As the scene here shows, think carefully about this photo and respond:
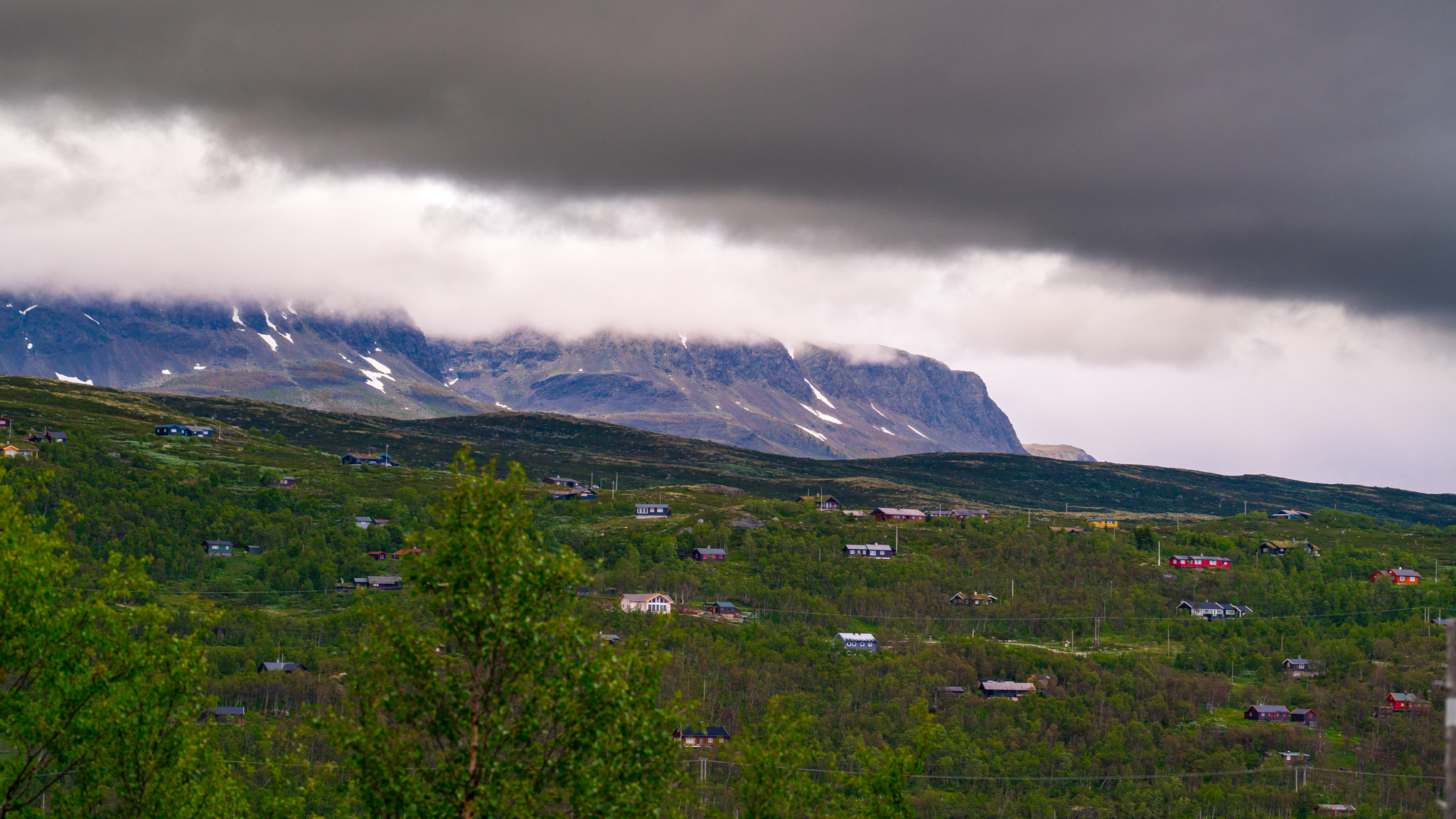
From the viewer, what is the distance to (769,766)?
5253 cm

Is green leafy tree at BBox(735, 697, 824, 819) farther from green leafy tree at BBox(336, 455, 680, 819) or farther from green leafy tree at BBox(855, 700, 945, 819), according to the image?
green leafy tree at BBox(336, 455, 680, 819)

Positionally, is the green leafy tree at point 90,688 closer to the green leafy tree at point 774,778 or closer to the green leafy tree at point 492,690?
the green leafy tree at point 492,690

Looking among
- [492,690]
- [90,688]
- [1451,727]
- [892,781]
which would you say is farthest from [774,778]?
[1451,727]

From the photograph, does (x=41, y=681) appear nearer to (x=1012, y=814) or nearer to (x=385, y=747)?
(x=385, y=747)

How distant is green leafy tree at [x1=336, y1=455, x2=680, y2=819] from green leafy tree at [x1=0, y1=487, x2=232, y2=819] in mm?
8505

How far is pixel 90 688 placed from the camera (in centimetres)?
4272

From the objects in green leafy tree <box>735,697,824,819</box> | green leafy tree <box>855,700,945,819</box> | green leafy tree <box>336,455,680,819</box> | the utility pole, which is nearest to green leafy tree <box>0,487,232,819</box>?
green leafy tree <box>336,455,680,819</box>

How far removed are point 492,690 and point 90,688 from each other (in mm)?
14332

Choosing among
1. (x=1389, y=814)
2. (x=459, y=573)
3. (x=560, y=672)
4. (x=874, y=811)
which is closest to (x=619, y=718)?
(x=560, y=672)

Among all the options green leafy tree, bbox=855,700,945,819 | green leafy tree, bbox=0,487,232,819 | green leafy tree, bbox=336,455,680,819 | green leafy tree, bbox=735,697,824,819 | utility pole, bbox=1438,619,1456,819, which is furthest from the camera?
green leafy tree, bbox=855,700,945,819

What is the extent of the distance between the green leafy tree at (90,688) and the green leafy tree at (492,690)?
8.51m

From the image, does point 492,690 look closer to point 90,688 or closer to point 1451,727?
point 90,688

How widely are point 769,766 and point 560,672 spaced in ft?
50.3

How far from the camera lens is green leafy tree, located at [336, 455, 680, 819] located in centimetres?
3906
